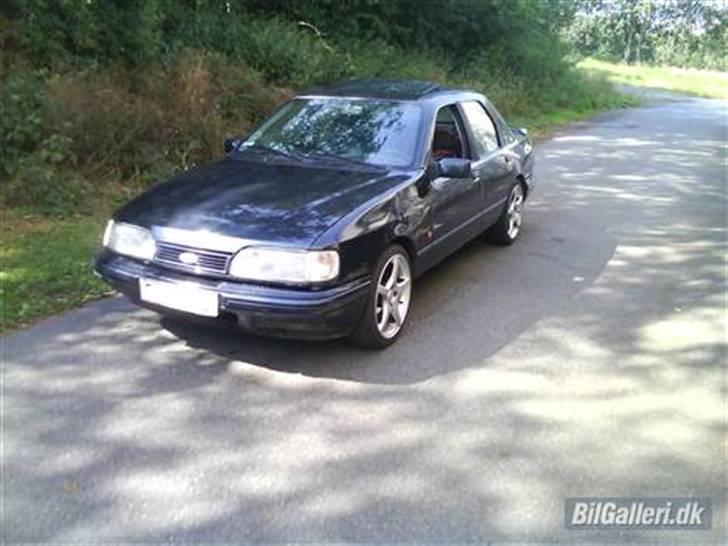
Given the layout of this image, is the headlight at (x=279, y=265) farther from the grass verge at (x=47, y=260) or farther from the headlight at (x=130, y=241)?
the grass verge at (x=47, y=260)

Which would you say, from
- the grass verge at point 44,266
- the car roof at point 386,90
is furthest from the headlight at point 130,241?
the car roof at point 386,90

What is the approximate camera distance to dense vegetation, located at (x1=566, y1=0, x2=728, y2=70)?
194ft

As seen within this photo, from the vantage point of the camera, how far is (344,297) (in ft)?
13.0

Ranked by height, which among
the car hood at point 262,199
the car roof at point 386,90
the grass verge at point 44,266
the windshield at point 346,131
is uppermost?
the car roof at point 386,90

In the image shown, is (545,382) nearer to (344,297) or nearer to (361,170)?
(344,297)

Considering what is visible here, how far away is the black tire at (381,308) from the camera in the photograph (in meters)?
4.25

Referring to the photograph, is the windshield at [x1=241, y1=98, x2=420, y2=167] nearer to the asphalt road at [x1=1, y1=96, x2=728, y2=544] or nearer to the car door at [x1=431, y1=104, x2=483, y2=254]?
the car door at [x1=431, y1=104, x2=483, y2=254]

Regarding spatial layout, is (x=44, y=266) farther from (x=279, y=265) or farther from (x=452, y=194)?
(x=452, y=194)

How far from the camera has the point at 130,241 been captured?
4199 mm

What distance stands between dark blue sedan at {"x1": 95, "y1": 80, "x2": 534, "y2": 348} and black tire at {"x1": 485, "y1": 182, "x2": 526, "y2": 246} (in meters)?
0.82

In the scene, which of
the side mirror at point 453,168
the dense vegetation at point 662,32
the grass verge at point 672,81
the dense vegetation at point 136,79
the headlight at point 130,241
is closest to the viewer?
the headlight at point 130,241

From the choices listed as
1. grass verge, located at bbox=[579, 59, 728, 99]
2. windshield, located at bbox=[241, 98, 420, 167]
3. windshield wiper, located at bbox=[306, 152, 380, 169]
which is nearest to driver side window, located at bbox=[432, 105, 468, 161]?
windshield, located at bbox=[241, 98, 420, 167]

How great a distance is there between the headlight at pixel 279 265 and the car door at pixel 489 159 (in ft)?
7.85

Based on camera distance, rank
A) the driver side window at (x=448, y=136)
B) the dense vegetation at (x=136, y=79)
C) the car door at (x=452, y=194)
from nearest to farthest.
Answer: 1. the car door at (x=452, y=194)
2. the driver side window at (x=448, y=136)
3. the dense vegetation at (x=136, y=79)
